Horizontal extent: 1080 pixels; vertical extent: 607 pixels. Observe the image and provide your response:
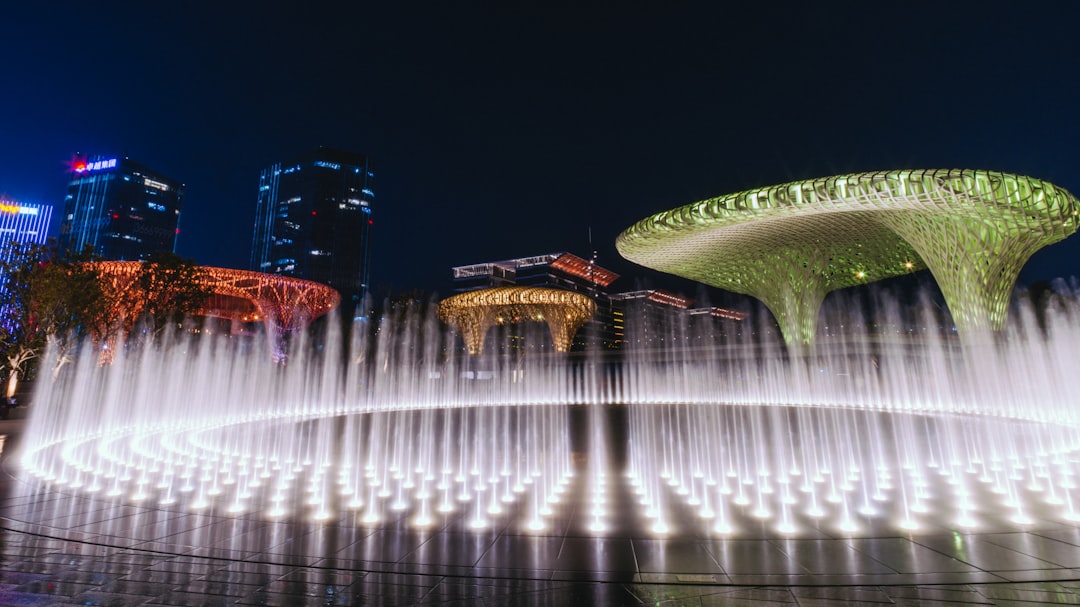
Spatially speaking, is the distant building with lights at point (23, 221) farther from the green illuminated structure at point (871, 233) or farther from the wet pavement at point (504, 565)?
the wet pavement at point (504, 565)

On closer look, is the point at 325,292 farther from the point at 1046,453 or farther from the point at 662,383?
the point at 1046,453

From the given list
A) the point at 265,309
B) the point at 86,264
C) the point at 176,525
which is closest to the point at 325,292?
the point at 265,309

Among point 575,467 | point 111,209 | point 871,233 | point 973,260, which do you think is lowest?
point 575,467

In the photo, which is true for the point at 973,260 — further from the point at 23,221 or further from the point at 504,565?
the point at 23,221

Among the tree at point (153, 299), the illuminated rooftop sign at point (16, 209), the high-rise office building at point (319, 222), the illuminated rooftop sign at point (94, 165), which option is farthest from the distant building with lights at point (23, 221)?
the tree at point (153, 299)

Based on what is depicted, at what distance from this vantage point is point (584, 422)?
10938 millimetres

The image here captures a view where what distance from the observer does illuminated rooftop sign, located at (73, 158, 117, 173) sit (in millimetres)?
87938

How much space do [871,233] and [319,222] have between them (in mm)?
95201

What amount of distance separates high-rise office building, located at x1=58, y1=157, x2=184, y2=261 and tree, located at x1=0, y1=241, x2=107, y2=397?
8351 centimetres

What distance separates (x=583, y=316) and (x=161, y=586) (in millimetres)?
36411

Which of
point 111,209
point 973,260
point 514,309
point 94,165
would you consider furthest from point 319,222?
point 973,260

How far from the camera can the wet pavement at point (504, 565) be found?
313cm

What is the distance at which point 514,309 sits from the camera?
38.0m

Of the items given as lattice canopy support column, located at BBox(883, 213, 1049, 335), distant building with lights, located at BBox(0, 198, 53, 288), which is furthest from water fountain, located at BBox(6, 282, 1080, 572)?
distant building with lights, located at BBox(0, 198, 53, 288)
